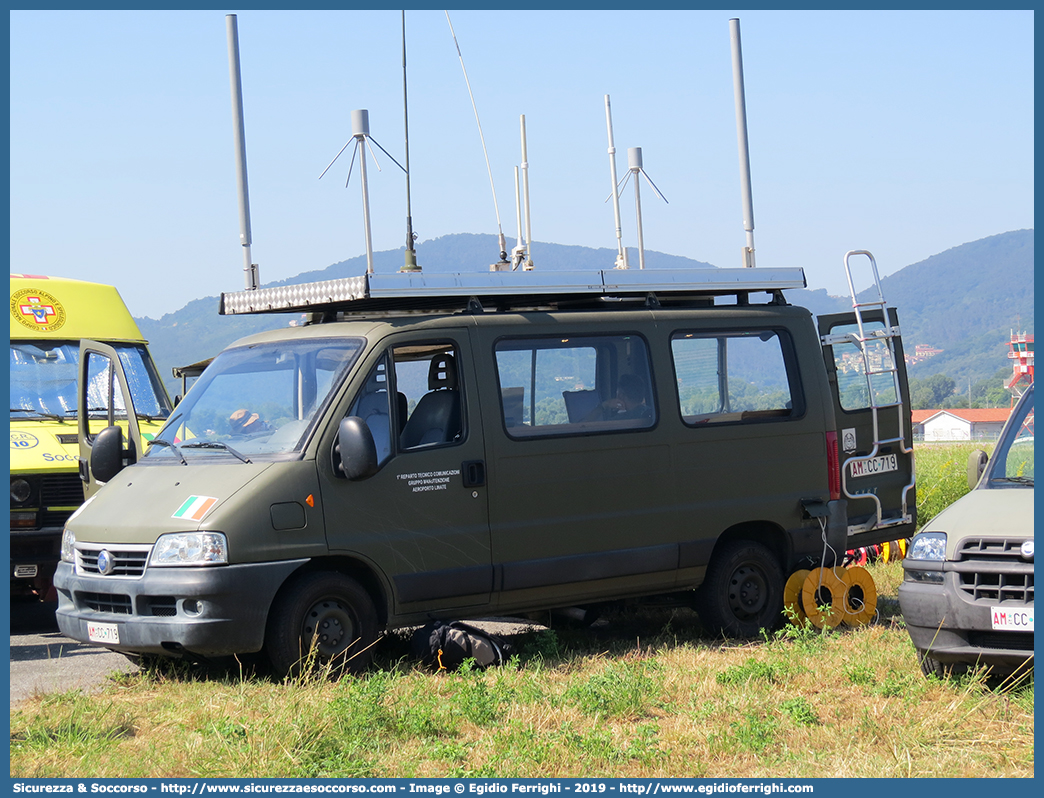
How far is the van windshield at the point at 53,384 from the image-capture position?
37.7ft

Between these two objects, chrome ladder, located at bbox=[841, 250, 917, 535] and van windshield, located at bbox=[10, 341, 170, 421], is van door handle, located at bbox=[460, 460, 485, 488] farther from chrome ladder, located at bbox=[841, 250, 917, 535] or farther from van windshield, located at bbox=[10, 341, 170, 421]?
van windshield, located at bbox=[10, 341, 170, 421]

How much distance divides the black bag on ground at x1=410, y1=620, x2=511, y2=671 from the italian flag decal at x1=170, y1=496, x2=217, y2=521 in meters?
1.71

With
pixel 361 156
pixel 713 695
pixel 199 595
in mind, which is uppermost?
pixel 361 156

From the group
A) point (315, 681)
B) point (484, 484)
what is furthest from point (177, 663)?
point (484, 484)

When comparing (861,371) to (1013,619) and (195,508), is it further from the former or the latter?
(195,508)

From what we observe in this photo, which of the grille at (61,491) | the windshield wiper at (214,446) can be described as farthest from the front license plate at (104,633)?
the grille at (61,491)

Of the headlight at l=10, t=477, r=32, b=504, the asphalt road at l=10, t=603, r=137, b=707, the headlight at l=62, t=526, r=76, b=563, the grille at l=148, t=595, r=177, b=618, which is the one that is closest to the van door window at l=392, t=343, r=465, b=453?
the grille at l=148, t=595, r=177, b=618

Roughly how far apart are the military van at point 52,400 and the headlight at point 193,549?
103 inches

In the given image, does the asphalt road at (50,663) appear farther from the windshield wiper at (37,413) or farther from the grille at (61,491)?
the windshield wiper at (37,413)

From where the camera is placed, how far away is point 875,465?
1068cm

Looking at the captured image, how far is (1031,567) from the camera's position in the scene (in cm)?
684

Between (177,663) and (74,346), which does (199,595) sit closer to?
(177,663)

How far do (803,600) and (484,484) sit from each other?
304 centimetres

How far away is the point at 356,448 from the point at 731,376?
11.5 feet
